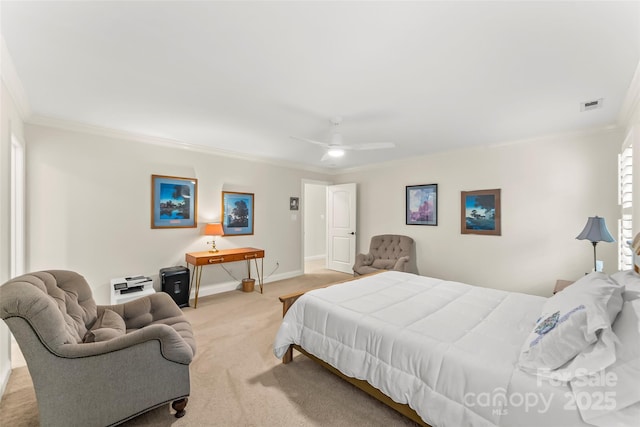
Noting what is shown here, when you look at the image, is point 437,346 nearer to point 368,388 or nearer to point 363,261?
point 368,388

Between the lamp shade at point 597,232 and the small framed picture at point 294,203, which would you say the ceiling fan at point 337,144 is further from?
the small framed picture at point 294,203

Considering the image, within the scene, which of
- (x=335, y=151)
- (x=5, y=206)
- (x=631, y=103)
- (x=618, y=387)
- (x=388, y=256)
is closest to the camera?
(x=618, y=387)

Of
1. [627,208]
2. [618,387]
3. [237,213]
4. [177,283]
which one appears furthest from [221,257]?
[627,208]

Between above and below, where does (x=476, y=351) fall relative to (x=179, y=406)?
above

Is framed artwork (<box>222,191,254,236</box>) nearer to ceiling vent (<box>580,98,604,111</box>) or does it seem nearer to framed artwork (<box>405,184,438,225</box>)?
framed artwork (<box>405,184,438,225</box>)

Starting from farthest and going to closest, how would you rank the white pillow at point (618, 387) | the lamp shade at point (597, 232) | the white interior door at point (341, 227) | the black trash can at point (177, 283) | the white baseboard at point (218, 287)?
the white interior door at point (341, 227)
the white baseboard at point (218, 287)
the black trash can at point (177, 283)
the lamp shade at point (597, 232)
the white pillow at point (618, 387)

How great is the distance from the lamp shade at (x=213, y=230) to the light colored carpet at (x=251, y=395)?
5.22 ft

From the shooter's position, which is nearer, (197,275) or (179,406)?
(179,406)

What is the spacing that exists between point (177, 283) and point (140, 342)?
2381mm

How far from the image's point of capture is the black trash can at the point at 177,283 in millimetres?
3775

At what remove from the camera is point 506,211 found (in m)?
4.07

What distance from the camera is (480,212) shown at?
14.2 feet

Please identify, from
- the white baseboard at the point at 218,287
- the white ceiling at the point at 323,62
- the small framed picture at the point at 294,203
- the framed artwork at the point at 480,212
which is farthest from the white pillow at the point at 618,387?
the small framed picture at the point at 294,203

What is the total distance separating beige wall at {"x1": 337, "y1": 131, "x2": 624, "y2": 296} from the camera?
3.42m
